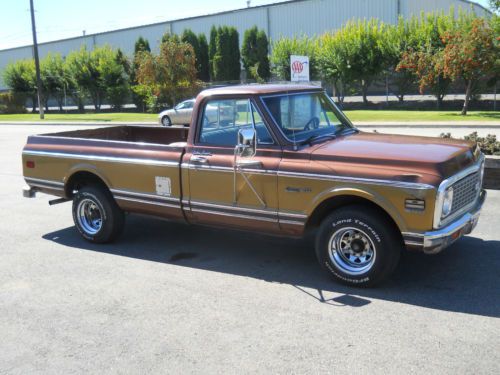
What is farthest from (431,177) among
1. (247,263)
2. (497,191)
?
(497,191)

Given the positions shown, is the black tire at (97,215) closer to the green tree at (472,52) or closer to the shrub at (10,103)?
the green tree at (472,52)

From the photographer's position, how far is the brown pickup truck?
479 centimetres

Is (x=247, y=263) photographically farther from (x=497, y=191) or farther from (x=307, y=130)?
(x=497, y=191)

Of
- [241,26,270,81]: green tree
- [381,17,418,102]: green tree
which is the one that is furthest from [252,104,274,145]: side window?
[241,26,270,81]: green tree

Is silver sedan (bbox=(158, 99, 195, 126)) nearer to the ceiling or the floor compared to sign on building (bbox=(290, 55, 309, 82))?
nearer to the floor

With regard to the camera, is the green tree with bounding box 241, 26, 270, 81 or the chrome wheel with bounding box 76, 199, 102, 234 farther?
the green tree with bounding box 241, 26, 270, 81

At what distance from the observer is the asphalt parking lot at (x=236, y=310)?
3.97 m

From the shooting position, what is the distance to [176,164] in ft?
19.8

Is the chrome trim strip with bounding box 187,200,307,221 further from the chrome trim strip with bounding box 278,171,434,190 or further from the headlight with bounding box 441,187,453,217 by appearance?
the headlight with bounding box 441,187,453,217

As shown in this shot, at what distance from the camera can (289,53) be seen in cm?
3878

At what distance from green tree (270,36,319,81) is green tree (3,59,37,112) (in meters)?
24.7

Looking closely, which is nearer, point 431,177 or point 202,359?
point 202,359

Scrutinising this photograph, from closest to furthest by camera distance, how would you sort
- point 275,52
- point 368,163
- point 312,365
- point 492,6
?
1. point 312,365
2. point 368,163
3. point 492,6
4. point 275,52

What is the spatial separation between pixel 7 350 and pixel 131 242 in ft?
9.38
